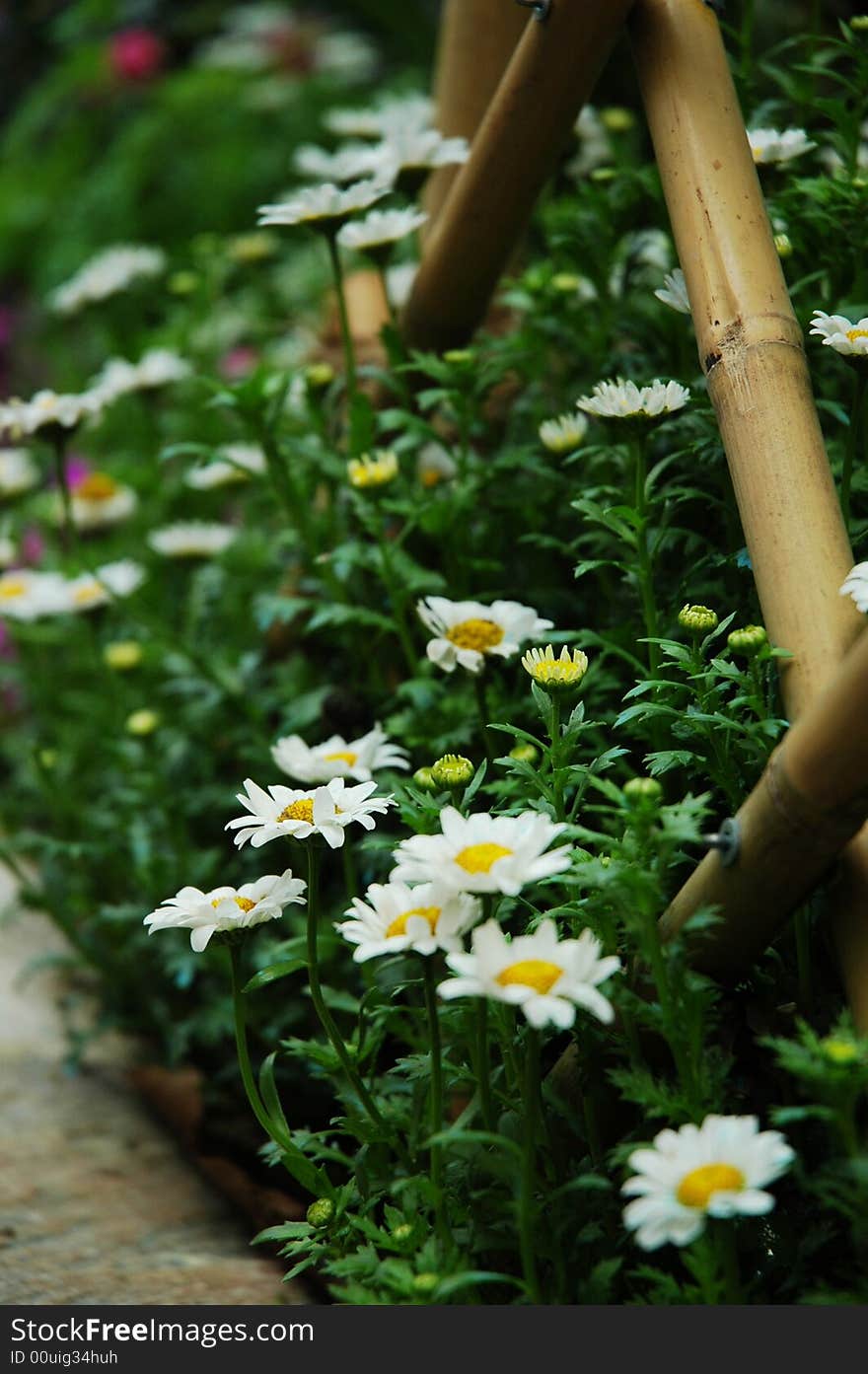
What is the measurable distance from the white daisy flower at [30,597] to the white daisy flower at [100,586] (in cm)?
1

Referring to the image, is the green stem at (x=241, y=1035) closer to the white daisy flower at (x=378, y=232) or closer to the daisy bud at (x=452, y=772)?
the daisy bud at (x=452, y=772)

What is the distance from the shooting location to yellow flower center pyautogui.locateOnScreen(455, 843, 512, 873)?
2.76 feet

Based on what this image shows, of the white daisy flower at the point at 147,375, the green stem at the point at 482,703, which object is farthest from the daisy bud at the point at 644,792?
the white daisy flower at the point at 147,375

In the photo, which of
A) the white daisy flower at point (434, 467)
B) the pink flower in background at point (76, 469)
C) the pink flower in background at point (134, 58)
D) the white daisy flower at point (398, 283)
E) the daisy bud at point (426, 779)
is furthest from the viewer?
the pink flower in background at point (134, 58)

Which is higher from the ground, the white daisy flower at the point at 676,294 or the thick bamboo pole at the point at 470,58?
the thick bamboo pole at the point at 470,58

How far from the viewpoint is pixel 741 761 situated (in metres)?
1.04

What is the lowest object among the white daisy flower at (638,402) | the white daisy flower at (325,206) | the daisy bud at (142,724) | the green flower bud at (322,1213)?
the green flower bud at (322,1213)

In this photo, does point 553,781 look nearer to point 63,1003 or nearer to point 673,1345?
point 673,1345

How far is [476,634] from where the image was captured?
117cm

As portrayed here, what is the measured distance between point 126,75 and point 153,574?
2392 mm

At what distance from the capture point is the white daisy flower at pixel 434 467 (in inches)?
61.7

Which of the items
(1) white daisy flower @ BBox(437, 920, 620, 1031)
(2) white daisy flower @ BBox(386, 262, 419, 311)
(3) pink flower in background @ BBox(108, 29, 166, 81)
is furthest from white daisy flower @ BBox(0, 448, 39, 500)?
(3) pink flower in background @ BBox(108, 29, 166, 81)

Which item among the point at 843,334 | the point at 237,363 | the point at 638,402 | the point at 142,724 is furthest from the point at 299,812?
the point at 237,363

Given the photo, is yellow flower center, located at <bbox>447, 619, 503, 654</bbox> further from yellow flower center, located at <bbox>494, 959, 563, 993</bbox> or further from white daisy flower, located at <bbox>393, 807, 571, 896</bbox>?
yellow flower center, located at <bbox>494, 959, 563, 993</bbox>
